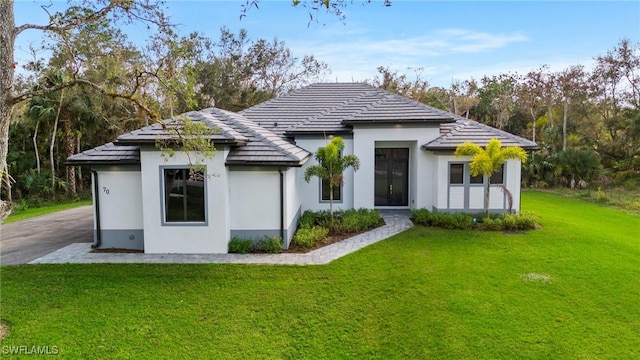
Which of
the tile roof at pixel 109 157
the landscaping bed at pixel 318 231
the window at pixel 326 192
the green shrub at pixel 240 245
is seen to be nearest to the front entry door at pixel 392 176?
the window at pixel 326 192

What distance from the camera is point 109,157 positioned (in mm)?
9844

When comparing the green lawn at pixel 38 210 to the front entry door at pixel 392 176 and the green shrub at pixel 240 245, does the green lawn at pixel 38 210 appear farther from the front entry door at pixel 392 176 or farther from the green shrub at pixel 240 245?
the front entry door at pixel 392 176

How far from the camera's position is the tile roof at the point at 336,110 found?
13.8 meters

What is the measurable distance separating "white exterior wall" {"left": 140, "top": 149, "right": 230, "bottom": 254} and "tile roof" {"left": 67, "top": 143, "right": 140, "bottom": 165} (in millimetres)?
742

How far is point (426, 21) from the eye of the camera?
1304 cm

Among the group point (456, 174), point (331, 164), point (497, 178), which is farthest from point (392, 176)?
point (331, 164)

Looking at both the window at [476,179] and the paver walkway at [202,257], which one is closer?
the paver walkway at [202,257]

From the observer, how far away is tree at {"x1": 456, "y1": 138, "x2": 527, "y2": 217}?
38.8 ft

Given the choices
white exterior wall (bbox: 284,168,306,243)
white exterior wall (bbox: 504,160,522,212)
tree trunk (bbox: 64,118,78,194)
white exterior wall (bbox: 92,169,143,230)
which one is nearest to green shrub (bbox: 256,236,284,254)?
white exterior wall (bbox: 284,168,306,243)

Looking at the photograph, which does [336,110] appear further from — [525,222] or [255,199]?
[525,222]

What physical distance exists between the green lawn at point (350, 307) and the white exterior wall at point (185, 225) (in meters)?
1.05

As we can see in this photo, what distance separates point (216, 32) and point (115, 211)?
23.9 m

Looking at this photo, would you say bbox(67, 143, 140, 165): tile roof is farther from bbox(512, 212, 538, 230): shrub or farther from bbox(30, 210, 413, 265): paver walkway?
bbox(512, 212, 538, 230): shrub

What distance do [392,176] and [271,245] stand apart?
7408 millimetres
